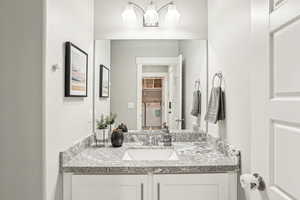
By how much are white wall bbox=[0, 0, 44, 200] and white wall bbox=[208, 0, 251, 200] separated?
3.84ft

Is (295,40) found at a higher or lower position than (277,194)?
higher

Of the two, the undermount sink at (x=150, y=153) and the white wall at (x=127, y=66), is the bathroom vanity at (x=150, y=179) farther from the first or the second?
the white wall at (x=127, y=66)

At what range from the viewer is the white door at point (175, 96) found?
7.89 ft

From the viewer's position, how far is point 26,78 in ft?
4.67

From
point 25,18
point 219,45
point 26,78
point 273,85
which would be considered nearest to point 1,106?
point 26,78

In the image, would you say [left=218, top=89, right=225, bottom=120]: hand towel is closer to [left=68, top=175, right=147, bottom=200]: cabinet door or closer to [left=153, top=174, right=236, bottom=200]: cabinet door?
[left=153, top=174, right=236, bottom=200]: cabinet door

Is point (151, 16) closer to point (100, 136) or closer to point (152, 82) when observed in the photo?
point (152, 82)

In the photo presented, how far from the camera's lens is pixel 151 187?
166 centimetres

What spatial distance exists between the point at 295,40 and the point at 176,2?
5.81 ft

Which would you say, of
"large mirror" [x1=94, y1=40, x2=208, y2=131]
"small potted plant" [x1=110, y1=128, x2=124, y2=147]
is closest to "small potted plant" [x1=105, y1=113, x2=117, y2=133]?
"large mirror" [x1=94, y1=40, x2=208, y2=131]

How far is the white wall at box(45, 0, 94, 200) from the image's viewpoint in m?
1.45

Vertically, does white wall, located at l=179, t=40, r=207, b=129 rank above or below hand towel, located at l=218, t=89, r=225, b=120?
above

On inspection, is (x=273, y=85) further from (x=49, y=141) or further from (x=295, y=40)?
(x=49, y=141)

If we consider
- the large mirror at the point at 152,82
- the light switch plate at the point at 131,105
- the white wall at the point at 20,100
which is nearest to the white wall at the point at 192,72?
the large mirror at the point at 152,82
